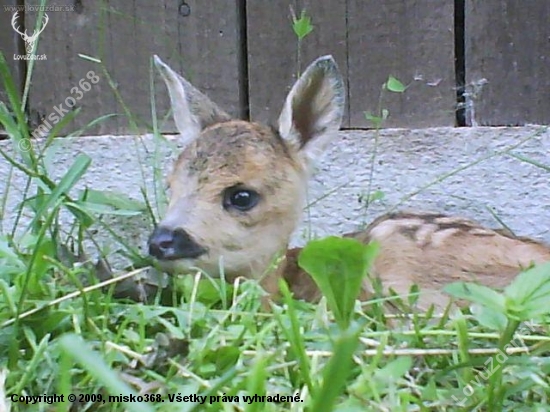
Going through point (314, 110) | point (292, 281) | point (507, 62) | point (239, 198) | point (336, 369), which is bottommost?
point (292, 281)

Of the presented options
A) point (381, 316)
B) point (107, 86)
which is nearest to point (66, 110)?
point (107, 86)

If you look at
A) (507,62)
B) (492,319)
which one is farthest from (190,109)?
(492,319)

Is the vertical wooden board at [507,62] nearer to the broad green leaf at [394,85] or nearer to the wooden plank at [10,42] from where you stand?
the broad green leaf at [394,85]

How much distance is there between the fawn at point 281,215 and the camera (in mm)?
2850

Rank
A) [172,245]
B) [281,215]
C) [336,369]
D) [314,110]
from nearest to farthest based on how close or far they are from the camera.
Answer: [336,369] < [172,245] < [281,215] < [314,110]

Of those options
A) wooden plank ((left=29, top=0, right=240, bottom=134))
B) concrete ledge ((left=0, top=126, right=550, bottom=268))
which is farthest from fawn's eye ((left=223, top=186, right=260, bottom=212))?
wooden plank ((left=29, top=0, right=240, bottom=134))

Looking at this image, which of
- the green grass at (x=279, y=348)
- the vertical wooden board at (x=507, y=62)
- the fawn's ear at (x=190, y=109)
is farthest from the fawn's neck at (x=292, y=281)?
the vertical wooden board at (x=507, y=62)

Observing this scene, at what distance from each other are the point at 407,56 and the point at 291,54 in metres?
0.40

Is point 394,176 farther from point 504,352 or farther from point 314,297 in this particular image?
point 504,352

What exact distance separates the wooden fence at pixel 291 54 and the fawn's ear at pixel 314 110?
329 mm

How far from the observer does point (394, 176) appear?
3514 mm

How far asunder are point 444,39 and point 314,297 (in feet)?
3.65

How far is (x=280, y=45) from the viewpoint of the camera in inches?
139

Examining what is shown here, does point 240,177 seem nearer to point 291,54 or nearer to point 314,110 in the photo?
point 314,110
